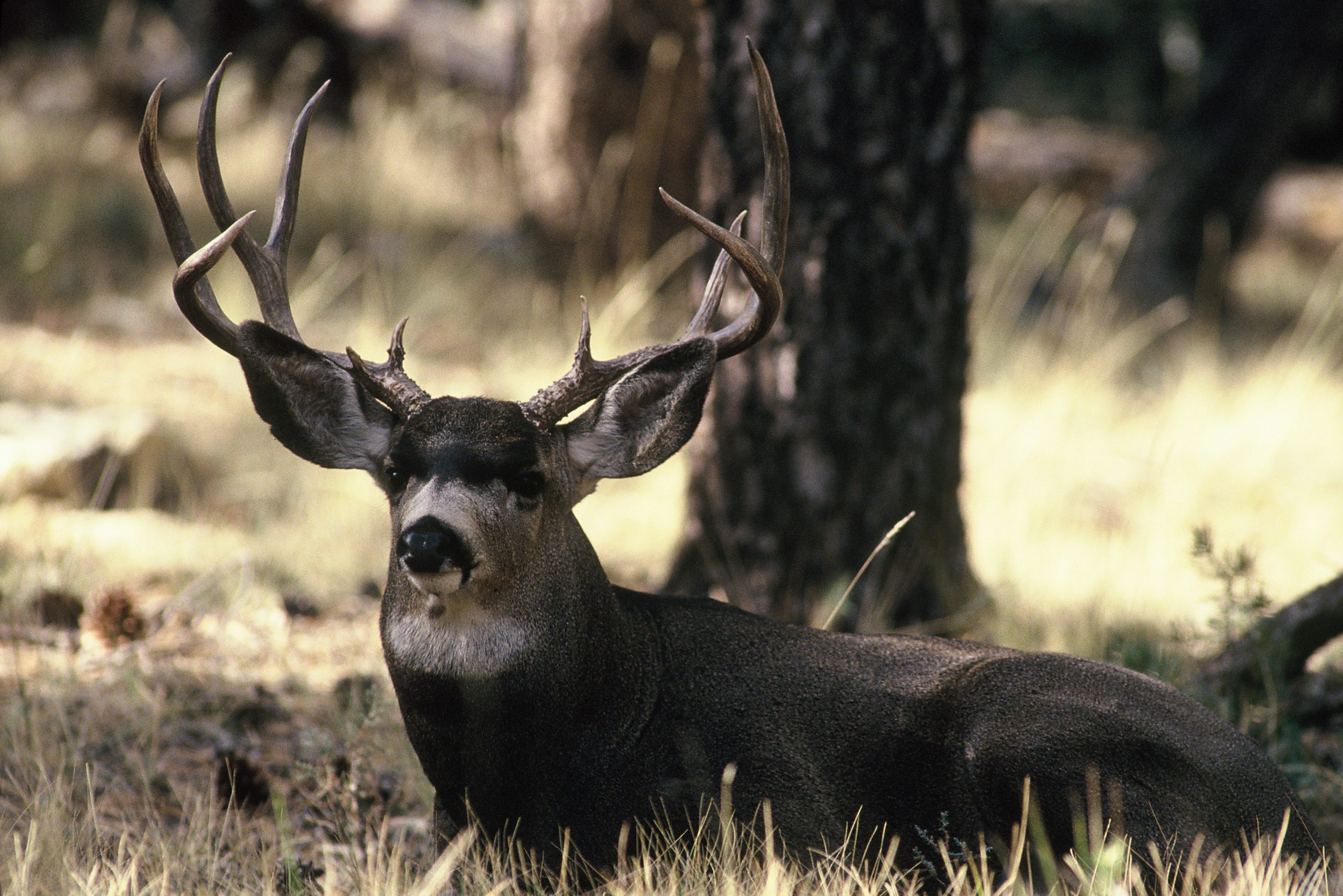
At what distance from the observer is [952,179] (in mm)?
4859

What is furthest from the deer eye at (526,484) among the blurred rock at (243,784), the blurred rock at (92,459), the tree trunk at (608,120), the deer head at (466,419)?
the tree trunk at (608,120)

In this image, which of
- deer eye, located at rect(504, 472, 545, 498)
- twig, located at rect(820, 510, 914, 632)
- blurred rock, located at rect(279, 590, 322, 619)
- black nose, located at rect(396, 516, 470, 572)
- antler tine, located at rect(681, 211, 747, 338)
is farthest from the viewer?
blurred rock, located at rect(279, 590, 322, 619)

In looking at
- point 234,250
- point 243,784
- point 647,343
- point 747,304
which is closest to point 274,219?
point 234,250

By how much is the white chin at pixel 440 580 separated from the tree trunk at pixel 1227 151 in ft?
27.1

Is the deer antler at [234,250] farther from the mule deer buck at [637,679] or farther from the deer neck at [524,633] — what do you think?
the deer neck at [524,633]

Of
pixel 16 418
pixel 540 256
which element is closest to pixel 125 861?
pixel 16 418

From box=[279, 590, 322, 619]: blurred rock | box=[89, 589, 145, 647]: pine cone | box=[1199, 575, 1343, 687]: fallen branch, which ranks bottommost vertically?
box=[279, 590, 322, 619]: blurred rock

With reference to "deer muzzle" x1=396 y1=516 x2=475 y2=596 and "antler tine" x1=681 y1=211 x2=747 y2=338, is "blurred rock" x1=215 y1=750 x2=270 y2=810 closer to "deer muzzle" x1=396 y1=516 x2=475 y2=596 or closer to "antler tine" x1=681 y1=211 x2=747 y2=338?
"deer muzzle" x1=396 y1=516 x2=475 y2=596

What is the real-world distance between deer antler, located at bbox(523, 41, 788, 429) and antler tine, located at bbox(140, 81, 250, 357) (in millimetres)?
811

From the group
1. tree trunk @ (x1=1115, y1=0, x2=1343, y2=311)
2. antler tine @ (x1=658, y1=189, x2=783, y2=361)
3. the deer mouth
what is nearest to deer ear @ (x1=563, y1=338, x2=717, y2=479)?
antler tine @ (x1=658, y1=189, x2=783, y2=361)

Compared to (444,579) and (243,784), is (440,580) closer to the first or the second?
(444,579)

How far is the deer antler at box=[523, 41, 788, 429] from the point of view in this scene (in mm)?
3406

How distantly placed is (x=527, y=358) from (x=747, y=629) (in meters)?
4.87

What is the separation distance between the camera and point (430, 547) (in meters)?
2.91
